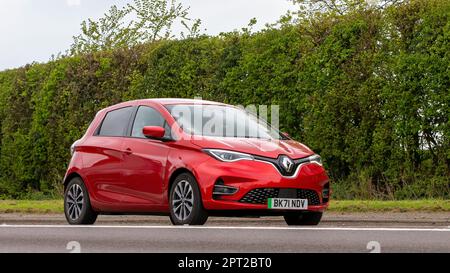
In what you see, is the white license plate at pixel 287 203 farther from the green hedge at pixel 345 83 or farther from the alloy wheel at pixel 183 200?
the green hedge at pixel 345 83

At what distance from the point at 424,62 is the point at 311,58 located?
2.78 m

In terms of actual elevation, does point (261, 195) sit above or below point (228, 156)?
below

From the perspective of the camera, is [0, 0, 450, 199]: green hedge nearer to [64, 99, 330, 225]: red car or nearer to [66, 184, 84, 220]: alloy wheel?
[64, 99, 330, 225]: red car

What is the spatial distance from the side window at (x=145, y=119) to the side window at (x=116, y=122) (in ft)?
0.84

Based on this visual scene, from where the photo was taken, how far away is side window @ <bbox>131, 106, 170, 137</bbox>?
13.7 m

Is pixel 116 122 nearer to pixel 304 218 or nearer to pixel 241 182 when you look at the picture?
pixel 241 182

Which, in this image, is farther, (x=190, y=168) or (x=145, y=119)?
(x=145, y=119)

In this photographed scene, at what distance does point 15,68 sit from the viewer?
96.0ft

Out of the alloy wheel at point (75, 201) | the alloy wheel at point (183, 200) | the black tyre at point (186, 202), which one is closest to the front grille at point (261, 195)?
the black tyre at point (186, 202)

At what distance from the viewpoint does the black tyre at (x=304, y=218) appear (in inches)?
526

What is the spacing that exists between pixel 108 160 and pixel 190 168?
2.08 metres

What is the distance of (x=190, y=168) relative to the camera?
1248cm

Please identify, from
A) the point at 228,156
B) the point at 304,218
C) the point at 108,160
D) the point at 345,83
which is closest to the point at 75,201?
the point at 108,160
